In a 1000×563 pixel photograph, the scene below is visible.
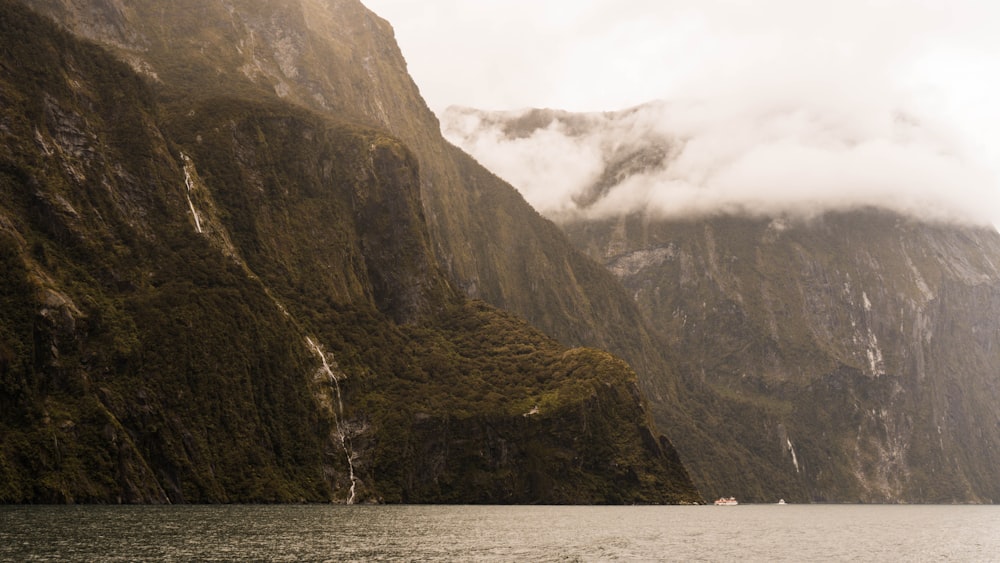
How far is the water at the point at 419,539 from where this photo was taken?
3597 inches

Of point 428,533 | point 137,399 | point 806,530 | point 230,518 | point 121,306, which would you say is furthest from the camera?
point 121,306

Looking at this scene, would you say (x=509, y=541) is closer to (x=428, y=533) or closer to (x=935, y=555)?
(x=428, y=533)

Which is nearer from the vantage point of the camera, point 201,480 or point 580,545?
point 580,545

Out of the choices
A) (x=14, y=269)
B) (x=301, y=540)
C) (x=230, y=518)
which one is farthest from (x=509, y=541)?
(x=14, y=269)

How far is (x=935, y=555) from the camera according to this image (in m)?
117

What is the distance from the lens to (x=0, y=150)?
193 meters

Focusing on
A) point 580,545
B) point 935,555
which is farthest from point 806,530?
point 580,545

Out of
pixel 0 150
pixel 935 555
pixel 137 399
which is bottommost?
pixel 935 555

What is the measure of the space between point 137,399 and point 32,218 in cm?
4166

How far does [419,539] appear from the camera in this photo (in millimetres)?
116250

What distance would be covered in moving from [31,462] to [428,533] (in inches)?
2616

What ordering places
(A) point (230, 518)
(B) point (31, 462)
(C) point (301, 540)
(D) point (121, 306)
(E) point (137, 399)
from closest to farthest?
(C) point (301, 540)
(A) point (230, 518)
(B) point (31, 462)
(E) point (137, 399)
(D) point (121, 306)

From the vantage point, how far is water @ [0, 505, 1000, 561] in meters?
91.4

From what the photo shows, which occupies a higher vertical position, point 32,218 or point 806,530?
point 32,218
